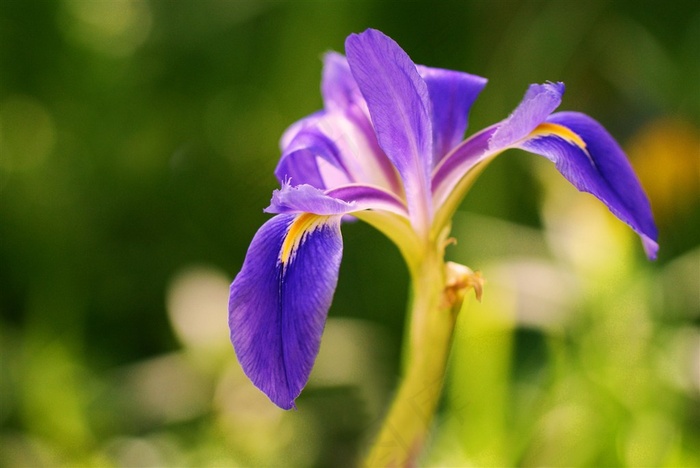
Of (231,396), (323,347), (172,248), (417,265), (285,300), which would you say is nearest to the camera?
(285,300)

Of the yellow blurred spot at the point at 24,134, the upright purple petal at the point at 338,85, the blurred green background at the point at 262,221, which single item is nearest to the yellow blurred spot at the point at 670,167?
the blurred green background at the point at 262,221

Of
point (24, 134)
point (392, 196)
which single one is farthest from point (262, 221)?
point (392, 196)

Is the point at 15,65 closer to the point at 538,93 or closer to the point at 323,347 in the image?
the point at 323,347

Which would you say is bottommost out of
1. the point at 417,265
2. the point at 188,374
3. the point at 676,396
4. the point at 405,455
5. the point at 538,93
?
the point at 188,374

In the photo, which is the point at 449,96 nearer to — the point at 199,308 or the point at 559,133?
the point at 559,133

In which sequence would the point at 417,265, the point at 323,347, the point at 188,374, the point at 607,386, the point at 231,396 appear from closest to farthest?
the point at 417,265 → the point at 607,386 → the point at 231,396 → the point at 188,374 → the point at 323,347

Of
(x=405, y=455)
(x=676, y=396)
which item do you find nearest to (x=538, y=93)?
(x=405, y=455)

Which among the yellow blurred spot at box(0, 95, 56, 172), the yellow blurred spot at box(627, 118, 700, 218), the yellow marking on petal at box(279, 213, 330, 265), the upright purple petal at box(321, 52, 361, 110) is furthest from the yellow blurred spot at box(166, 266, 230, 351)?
the yellow blurred spot at box(627, 118, 700, 218)

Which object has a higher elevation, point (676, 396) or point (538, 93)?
point (538, 93)
